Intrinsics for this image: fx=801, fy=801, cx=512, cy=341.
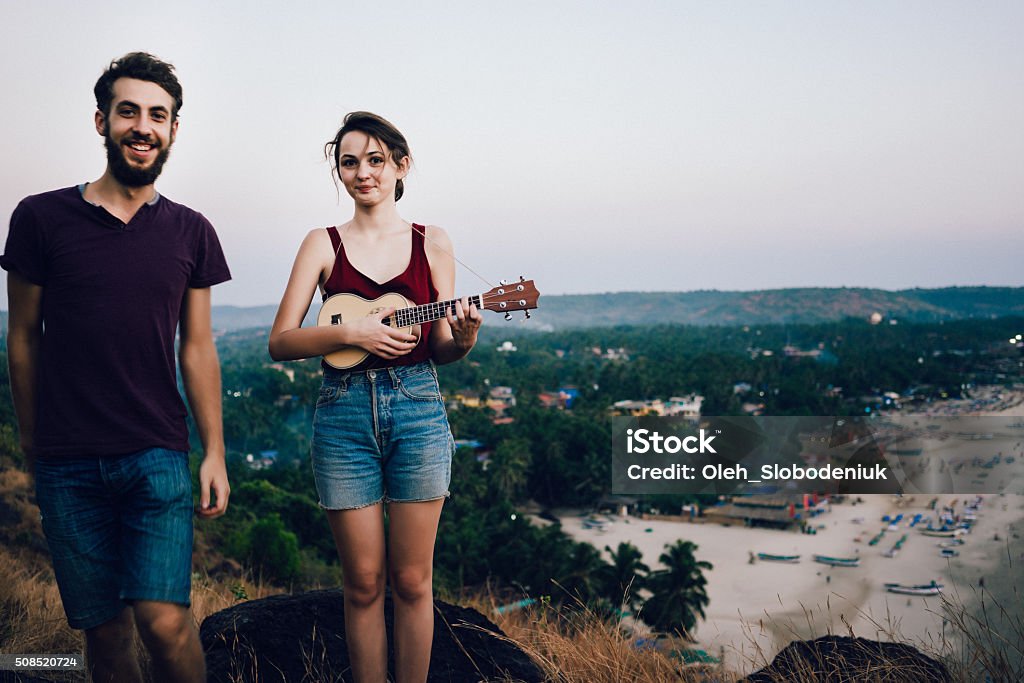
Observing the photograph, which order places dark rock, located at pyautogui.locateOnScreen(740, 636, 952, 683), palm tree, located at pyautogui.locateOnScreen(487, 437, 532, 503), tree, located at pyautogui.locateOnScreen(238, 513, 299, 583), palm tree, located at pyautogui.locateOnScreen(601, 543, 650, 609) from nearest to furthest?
1. dark rock, located at pyautogui.locateOnScreen(740, 636, 952, 683)
2. tree, located at pyautogui.locateOnScreen(238, 513, 299, 583)
3. palm tree, located at pyautogui.locateOnScreen(601, 543, 650, 609)
4. palm tree, located at pyautogui.locateOnScreen(487, 437, 532, 503)

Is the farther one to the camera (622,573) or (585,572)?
(622,573)

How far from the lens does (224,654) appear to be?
10.2ft

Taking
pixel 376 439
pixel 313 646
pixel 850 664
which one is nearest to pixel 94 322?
pixel 376 439

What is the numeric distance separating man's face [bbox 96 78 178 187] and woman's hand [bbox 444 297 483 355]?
34.2 inches

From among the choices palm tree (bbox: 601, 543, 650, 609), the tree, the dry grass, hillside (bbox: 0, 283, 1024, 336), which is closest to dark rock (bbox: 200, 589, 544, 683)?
the dry grass

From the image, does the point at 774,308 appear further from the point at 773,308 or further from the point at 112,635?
the point at 112,635

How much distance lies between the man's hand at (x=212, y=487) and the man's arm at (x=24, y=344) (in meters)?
0.43

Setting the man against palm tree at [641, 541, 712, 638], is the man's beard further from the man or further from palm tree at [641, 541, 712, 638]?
palm tree at [641, 541, 712, 638]

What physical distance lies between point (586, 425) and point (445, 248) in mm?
42179

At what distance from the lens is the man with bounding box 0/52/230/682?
2.00 meters

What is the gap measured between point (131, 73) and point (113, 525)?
46.7 inches

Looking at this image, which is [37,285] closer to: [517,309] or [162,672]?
[162,672]

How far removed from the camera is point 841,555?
29641 millimetres

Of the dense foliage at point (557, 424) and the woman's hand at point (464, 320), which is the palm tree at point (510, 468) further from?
the woman's hand at point (464, 320)
